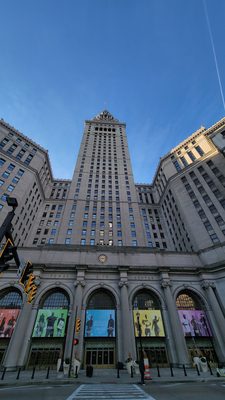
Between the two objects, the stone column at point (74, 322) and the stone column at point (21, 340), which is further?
the stone column at point (74, 322)

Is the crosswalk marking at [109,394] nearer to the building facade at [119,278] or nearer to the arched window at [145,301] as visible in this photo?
the building facade at [119,278]

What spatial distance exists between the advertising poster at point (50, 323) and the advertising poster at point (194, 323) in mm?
17272

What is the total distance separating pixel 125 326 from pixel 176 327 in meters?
7.21

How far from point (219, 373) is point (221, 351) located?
11953 mm

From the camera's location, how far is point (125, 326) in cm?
2591

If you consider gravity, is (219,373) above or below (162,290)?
below

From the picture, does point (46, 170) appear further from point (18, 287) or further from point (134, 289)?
point (134, 289)

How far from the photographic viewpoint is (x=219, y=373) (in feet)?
53.3

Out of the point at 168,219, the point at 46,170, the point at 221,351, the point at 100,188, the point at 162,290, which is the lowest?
the point at 221,351

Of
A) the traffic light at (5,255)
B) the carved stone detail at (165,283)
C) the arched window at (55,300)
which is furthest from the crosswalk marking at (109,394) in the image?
the carved stone detail at (165,283)

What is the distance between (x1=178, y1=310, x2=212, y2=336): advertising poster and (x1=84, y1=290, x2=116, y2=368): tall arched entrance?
10325 mm

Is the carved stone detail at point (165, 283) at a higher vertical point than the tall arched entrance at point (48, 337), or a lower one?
higher

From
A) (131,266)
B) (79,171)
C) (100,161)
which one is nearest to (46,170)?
(79,171)

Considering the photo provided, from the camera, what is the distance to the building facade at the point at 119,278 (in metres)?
25.6
